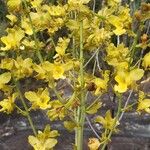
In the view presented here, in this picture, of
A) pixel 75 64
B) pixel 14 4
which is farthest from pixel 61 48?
pixel 14 4

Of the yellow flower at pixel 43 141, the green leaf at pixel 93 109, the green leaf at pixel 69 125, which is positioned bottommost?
the yellow flower at pixel 43 141

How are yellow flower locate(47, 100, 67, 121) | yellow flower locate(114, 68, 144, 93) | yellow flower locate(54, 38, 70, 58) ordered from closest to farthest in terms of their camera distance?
yellow flower locate(114, 68, 144, 93) → yellow flower locate(47, 100, 67, 121) → yellow flower locate(54, 38, 70, 58)

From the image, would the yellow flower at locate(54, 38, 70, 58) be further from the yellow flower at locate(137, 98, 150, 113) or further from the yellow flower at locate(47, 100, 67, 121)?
the yellow flower at locate(137, 98, 150, 113)

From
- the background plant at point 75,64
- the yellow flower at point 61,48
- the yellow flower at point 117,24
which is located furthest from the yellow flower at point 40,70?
the yellow flower at point 117,24

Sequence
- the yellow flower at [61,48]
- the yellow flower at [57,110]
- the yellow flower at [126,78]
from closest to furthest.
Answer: the yellow flower at [126,78] < the yellow flower at [57,110] < the yellow flower at [61,48]

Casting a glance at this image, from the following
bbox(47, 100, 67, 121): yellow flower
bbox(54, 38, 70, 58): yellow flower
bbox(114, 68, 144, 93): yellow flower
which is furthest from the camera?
bbox(54, 38, 70, 58): yellow flower

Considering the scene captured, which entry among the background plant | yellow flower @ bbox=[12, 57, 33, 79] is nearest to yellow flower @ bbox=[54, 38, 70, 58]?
the background plant

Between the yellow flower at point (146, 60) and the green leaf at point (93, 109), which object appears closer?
the yellow flower at point (146, 60)

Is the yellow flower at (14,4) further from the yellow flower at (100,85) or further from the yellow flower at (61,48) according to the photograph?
the yellow flower at (100,85)
